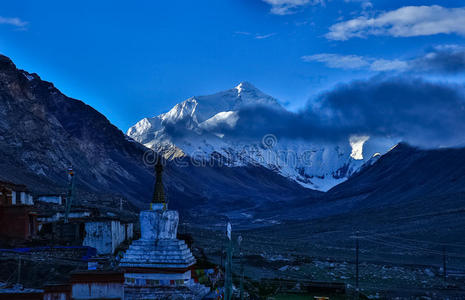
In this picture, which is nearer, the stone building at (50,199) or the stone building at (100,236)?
the stone building at (100,236)

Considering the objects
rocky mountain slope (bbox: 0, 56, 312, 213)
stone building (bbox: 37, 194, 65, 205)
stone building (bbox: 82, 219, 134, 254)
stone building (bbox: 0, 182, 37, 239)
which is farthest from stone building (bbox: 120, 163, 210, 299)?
rocky mountain slope (bbox: 0, 56, 312, 213)

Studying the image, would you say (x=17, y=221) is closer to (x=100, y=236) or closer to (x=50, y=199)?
(x=100, y=236)

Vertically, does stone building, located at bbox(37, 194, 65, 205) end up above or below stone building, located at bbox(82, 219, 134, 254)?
above

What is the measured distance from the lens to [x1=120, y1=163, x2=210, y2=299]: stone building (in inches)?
665

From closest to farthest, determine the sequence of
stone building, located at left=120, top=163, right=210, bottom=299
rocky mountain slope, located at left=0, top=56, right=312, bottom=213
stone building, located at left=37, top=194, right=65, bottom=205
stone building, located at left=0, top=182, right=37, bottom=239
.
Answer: stone building, located at left=120, top=163, right=210, bottom=299, stone building, located at left=0, top=182, right=37, bottom=239, stone building, located at left=37, top=194, right=65, bottom=205, rocky mountain slope, located at left=0, top=56, right=312, bottom=213

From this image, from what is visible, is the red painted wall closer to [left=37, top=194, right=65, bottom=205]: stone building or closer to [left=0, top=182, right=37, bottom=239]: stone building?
[left=0, top=182, right=37, bottom=239]: stone building

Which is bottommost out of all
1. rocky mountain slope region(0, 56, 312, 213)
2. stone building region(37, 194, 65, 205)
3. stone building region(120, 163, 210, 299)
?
stone building region(120, 163, 210, 299)

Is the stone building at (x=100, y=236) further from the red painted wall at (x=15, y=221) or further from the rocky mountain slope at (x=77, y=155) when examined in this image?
the rocky mountain slope at (x=77, y=155)

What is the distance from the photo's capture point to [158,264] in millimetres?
17031

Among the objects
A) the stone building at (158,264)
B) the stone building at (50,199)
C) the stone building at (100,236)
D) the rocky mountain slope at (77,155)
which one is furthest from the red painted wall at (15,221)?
the rocky mountain slope at (77,155)

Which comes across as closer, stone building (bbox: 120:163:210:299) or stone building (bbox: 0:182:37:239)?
stone building (bbox: 120:163:210:299)

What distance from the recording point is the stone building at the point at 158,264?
665 inches

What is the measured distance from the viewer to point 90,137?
131375 millimetres

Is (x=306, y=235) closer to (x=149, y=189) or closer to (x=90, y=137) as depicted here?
(x=149, y=189)
